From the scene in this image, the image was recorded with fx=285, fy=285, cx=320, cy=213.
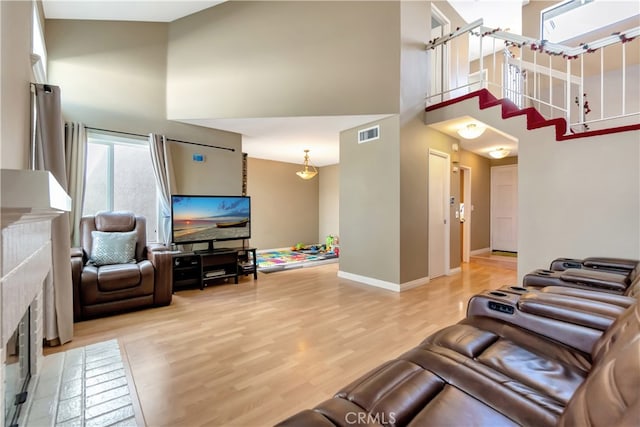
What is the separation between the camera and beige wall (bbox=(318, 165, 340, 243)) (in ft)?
26.3

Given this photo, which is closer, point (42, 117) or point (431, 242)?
point (42, 117)

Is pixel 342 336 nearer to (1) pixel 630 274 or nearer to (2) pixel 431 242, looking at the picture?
(1) pixel 630 274

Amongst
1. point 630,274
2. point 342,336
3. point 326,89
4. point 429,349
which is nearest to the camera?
point 429,349

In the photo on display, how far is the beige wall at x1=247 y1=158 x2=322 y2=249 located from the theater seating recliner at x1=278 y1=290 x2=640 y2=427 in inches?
251

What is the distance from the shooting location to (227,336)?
8.38 ft

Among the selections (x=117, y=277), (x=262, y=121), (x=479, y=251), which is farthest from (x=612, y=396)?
(x=479, y=251)

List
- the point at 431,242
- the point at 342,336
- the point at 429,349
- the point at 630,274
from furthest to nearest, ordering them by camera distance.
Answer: the point at 431,242, the point at 342,336, the point at 630,274, the point at 429,349

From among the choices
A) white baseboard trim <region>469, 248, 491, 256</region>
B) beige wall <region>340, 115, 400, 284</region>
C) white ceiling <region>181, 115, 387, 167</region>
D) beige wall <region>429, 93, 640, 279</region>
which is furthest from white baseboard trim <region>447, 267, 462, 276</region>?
white ceiling <region>181, 115, 387, 167</region>

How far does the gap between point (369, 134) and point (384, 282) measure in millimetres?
2226

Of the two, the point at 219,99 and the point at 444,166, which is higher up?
the point at 219,99

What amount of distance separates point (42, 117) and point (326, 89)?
3089 mm

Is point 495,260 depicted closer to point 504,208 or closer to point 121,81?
point 504,208

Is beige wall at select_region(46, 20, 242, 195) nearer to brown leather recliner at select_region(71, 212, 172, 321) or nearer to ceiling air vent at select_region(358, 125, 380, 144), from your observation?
brown leather recliner at select_region(71, 212, 172, 321)

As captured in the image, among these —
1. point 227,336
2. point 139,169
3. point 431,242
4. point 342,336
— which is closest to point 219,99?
point 139,169
